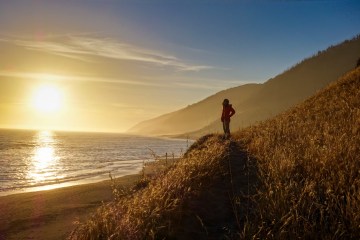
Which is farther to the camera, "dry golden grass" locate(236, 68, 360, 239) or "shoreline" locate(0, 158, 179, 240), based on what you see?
"shoreline" locate(0, 158, 179, 240)

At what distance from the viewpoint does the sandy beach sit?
35.8ft

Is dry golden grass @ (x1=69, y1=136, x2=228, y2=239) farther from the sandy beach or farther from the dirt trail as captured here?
the sandy beach

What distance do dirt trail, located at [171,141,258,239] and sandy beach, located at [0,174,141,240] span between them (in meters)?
3.94

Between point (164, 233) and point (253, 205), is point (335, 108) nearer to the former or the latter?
point (253, 205)

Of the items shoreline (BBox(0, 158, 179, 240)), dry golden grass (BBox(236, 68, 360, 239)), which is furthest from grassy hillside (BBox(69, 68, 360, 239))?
shoreline (BBox(0, 158, 179, 240))

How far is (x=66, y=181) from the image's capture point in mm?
24016

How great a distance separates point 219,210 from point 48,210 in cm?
962

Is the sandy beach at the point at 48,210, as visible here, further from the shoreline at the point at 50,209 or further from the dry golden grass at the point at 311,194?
the dry golden grass at the point at 311,194

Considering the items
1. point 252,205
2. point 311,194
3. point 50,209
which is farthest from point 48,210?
point 311,194

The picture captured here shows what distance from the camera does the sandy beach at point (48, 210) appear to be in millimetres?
10898

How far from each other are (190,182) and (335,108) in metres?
11.9

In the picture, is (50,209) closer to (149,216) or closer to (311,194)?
(149,216)

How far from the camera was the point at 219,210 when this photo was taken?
640cm

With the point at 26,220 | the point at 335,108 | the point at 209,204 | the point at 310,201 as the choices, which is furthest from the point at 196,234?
the point at 335,108
